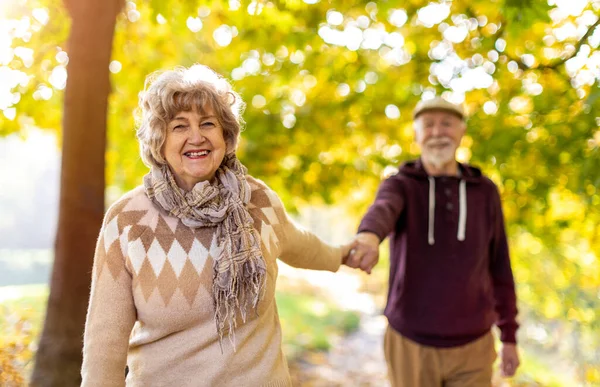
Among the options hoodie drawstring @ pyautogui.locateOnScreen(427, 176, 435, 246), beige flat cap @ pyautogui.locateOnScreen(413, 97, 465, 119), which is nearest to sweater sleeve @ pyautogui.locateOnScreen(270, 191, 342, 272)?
hoodie drawstring @ pyautogui.locateOnScreen(427, 176, 435, 246)

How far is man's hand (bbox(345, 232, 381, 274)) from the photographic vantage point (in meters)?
2.86

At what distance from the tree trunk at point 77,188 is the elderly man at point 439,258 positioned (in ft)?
5.85

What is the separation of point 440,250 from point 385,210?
0.37 m

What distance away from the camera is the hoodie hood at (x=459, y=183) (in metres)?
3.01

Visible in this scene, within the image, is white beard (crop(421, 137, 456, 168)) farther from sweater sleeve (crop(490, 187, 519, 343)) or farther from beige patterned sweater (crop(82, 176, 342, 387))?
beige patterned sweater (crop(82, 176, 342, 387))

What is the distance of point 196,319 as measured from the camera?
200 centimetres

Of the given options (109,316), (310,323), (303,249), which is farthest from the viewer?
(310,323)

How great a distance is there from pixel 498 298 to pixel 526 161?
1.54 meters

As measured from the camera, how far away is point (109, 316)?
1.93 metres

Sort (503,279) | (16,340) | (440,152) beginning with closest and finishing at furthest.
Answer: (440,152)
(503,279)
(16,340)

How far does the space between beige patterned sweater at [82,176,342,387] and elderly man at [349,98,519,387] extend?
3.31 feet

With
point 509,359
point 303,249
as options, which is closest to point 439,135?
point 303,249

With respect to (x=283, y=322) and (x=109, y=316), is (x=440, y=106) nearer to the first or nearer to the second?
(x=109, y=316)

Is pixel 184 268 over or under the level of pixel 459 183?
under
